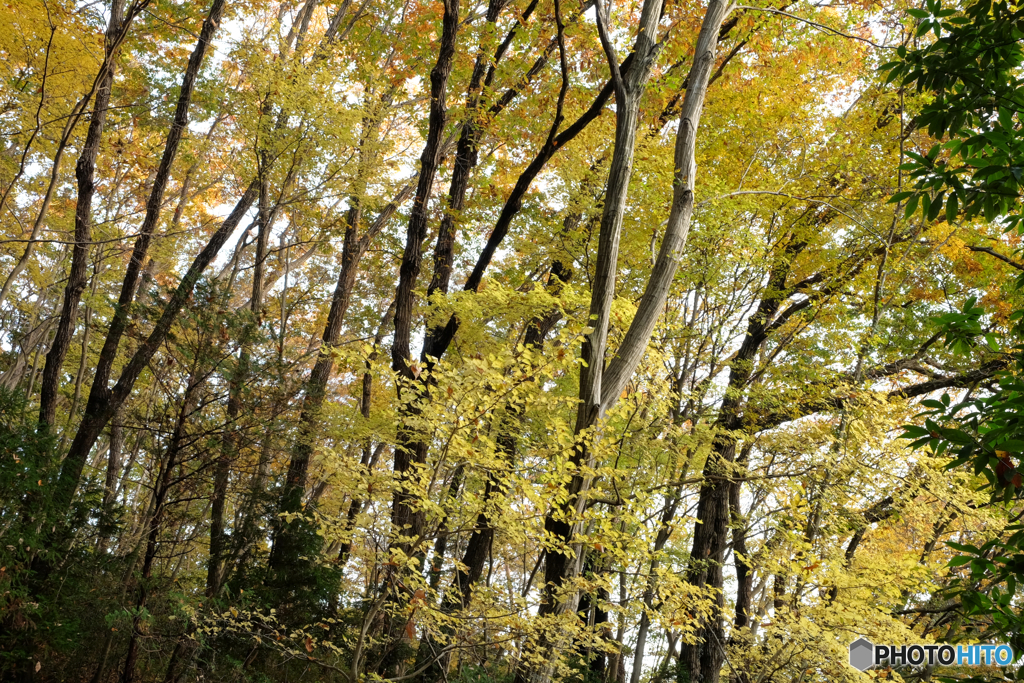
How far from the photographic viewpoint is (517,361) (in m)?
3.98

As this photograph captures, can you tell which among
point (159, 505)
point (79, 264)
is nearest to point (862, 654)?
point (159, 505)

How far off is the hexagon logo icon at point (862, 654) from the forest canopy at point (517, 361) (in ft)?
1.20

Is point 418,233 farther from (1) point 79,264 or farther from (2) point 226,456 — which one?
(1) point 79,264

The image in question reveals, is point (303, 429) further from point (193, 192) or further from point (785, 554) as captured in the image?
point (193, 192)

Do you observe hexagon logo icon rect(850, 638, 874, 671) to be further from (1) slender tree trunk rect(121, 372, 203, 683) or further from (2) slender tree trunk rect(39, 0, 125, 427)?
(2) slender tree trunk rect(39, 0, 125, 427)

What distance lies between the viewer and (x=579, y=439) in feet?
13.6

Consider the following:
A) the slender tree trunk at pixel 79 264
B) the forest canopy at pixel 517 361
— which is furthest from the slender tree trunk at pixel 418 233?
the slender tree trunk at pixel 79 264

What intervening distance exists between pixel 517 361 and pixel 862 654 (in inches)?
186

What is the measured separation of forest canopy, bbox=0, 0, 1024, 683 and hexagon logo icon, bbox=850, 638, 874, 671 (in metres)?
0.37

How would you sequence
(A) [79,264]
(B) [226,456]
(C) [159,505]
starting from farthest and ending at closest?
(A) [79,264] → (B) [226,456] → (C) [159,505]

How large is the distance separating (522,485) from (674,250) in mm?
2043

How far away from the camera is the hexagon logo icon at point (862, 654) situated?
19.0 feet

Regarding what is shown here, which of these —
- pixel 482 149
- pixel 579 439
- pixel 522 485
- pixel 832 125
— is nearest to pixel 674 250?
pixel 579 439

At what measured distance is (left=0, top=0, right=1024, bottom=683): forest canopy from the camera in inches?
177
